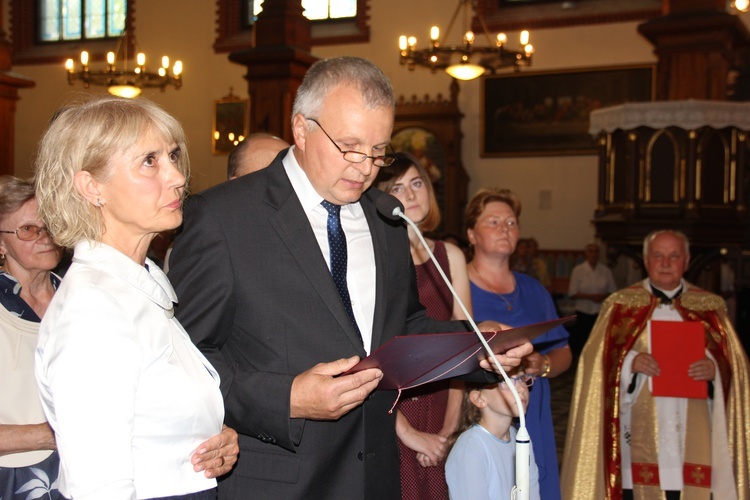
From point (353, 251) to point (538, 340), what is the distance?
1.73 m

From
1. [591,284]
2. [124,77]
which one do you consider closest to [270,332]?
[591,284]

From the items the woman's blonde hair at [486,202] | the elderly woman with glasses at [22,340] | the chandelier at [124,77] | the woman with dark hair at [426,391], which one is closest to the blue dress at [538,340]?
the woman's blonde hair at [486,202]

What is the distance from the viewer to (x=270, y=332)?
1864mm

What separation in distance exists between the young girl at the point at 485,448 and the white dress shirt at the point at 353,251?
24.5 inches

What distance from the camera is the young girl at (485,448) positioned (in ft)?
8.11

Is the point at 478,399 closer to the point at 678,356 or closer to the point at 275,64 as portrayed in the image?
the point at 678,356

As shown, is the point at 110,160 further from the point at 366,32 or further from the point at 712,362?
the point at 366,32

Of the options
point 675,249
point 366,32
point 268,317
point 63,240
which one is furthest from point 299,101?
point 366,32

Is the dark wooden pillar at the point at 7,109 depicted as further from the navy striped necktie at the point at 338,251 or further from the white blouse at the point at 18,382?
the navy striped necktie at the point at 338,251

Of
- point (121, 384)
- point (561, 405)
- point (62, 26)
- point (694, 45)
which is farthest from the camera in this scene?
point (62, 26)

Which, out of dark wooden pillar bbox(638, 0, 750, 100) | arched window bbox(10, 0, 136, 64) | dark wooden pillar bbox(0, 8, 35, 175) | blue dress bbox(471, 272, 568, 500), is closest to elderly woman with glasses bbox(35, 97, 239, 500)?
blue dress bbox(471, 272, 568, 500)

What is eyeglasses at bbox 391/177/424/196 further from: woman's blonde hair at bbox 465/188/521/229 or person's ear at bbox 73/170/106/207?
person's ear at bbox 73/170/106/207

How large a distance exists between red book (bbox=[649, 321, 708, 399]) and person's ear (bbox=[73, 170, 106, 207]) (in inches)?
123

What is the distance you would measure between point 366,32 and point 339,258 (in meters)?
12.4
